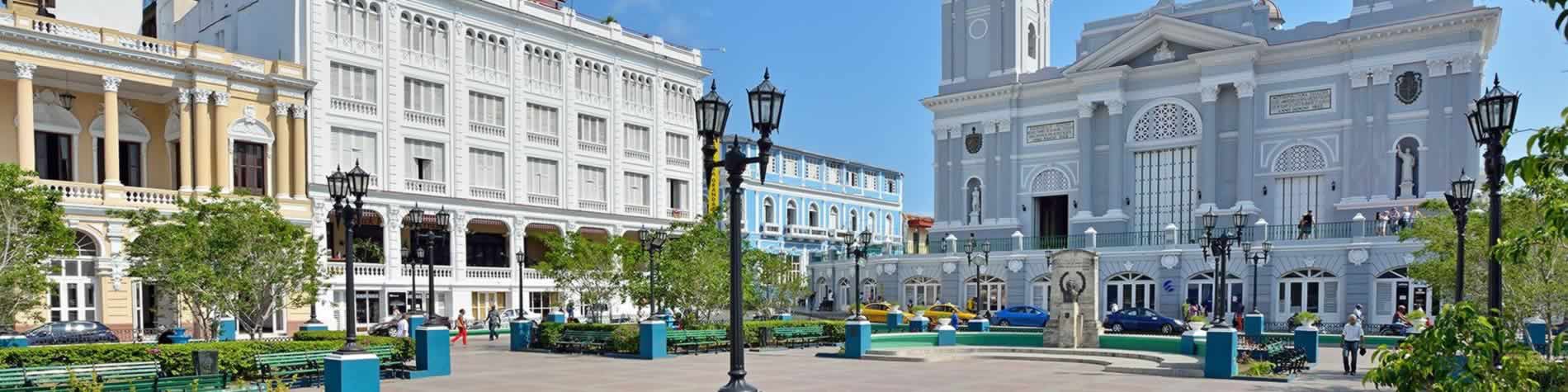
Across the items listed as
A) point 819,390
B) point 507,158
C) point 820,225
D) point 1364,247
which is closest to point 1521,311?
point 819,390

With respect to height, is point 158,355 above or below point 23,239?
below

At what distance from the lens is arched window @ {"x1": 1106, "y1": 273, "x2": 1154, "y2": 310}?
4806 centimetres

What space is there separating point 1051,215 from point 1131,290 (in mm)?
9991

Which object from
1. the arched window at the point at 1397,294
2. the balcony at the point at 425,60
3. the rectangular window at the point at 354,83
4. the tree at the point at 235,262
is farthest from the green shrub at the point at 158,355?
the arched window at the point at 1397,294

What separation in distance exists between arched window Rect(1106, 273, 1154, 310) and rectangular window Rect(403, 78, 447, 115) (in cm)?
2968

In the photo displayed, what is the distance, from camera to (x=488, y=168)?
48969mm

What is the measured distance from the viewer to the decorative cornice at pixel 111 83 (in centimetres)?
3662

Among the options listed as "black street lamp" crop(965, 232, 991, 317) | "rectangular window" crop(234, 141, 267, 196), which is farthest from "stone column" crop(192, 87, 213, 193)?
"black street lamp" crop(965, 232, 991, 317)

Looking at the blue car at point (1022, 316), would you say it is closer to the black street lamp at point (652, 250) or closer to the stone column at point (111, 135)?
the black street lamp at point (652, 250)

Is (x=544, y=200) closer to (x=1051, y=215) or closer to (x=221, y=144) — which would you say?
(x=221, y=144)

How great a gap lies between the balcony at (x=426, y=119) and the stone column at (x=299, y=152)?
427cm

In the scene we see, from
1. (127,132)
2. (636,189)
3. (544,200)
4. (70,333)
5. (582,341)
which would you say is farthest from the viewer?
(636,189)

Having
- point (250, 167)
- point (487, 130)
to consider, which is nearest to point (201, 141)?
point (250, 167)

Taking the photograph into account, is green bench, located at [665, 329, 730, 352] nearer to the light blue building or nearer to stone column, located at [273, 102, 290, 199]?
stone column, located at [273, 102, 290, 199]
